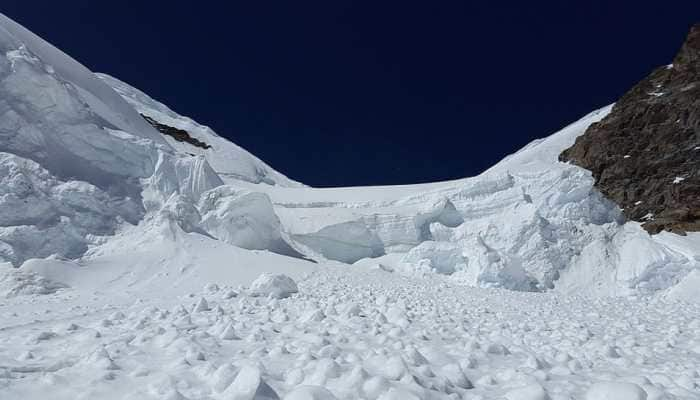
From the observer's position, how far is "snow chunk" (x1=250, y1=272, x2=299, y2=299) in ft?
30.2

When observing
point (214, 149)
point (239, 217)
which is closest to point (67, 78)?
point (239, 217)

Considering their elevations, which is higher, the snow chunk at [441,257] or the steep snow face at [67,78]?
the steep snow face at [67,78]

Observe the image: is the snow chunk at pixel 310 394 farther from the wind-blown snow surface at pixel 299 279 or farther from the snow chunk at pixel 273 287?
the snow chunk at pixel 273 287

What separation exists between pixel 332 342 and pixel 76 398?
218 centimetres

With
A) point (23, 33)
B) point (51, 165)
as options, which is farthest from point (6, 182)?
point (23, 33)

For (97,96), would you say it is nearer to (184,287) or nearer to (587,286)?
(184,287)

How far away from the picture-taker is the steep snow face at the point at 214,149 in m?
52.8

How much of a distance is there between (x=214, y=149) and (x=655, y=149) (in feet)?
167

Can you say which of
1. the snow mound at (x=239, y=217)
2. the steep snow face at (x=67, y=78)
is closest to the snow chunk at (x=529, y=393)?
the snow mound at (x=239, y=217)

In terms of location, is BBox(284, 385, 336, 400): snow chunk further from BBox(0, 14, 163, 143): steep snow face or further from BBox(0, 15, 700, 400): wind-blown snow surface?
BBox(0, 14, 163, 143): steep snow face

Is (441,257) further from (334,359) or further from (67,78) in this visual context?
(67,78)

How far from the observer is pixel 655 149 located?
31.2m

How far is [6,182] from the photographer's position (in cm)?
1525

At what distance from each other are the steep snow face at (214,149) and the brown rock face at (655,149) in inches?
1250
